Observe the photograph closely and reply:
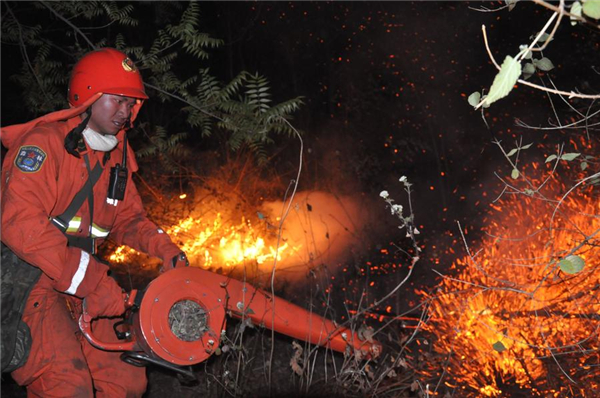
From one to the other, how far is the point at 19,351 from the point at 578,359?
4.13 metres

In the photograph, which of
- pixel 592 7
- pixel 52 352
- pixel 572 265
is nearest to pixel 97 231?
pixel 52 352

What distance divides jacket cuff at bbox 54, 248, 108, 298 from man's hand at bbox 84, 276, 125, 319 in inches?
1.7

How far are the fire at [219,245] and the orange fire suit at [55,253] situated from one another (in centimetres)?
Answer: 384

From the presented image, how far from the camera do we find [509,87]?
131 cm

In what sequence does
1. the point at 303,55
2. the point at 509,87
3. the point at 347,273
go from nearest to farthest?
the point at 509,87
the point at 347,273
the point at 303,55

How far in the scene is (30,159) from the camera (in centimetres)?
346

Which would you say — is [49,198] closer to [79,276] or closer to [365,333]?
[79,276]

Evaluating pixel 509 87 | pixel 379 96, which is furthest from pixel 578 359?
pixel 379 96

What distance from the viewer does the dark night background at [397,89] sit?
948 centimetres

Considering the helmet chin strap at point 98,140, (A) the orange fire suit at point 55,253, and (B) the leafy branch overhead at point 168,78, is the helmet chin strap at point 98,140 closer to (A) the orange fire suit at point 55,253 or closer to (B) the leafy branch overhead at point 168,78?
(A) the orange fire suit at point 55,253

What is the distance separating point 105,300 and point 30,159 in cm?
100

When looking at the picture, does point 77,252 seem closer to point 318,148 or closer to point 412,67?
point 318,148

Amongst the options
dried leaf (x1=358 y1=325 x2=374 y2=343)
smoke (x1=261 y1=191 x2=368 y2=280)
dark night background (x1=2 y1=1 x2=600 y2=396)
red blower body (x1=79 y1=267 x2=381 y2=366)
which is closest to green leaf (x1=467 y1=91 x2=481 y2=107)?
red blower body (x1=79 y1=267 x2=381 y2=366)

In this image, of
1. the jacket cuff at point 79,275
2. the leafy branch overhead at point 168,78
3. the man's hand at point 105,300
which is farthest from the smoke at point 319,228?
the jacket cuff at point 79,275
